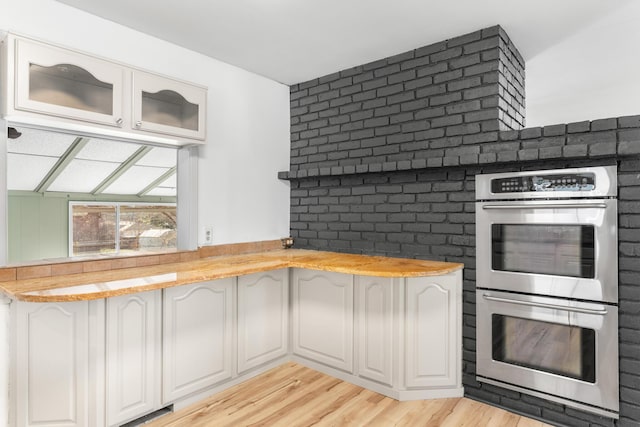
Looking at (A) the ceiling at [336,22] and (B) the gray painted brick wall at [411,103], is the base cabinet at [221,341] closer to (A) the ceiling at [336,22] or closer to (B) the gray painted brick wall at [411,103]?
(B) the gray painted brick wall at [411,103]

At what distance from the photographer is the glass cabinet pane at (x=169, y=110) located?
2.42 meters

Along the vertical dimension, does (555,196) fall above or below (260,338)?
above

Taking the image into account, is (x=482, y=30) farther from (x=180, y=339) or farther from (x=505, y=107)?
(x=180, y=339)

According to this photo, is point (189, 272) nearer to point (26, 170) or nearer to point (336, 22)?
point (26, 170)

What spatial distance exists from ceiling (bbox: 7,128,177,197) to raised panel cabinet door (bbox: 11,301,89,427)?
0.78m

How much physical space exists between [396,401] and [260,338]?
1046mm

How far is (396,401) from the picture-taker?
2482mm

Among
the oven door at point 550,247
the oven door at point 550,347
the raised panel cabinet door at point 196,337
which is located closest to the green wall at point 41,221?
the raised panel cabinet door at point 196,337

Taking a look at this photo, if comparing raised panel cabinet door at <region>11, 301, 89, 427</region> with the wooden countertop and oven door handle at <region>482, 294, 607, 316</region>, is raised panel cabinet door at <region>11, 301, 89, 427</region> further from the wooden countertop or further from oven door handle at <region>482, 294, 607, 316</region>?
oven door handle at <region>482, 294, 607, 316</region>

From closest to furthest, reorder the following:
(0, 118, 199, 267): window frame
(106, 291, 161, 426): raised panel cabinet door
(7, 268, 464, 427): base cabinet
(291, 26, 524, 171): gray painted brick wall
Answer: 1. (7, 268, 464, 427): base cabinet
2. (106, 291, 161, 426): raised panel cabinet door
3. (291, 26, 524, 171): gray painted brick wall
4. (0, 118, 199, 267): window frame

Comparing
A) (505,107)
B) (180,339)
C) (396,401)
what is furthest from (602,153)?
(180,339)

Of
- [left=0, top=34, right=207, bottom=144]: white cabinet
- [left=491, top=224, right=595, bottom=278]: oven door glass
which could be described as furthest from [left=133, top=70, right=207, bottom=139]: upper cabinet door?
[left=491, top=224, right=595, bottom=278]: oven door glass

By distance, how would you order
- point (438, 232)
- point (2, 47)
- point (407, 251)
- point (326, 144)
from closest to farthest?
point (2, 47) < point (438, 232) < point (407, 251) < point (326, 144)

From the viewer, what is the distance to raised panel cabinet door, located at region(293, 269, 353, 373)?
2.73 m
